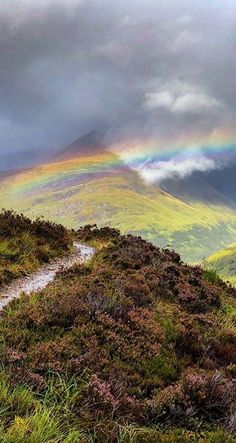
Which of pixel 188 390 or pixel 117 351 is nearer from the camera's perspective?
pixel 188 390

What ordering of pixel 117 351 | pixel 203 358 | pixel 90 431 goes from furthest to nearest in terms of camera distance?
pixel 203 358
pixel 117 351
pixel 90 431

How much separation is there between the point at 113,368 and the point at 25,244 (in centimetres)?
1235

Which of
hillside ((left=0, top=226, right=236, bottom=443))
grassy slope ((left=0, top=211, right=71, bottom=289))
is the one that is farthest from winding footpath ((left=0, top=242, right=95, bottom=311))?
hillside ((left=0, top=226, right=236, bottom=443))

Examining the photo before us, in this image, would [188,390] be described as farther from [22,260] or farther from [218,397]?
[22,260]

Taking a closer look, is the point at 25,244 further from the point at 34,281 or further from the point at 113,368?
the point at 113,368

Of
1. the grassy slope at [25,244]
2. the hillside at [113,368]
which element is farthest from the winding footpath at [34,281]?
the hillside at [113,368]

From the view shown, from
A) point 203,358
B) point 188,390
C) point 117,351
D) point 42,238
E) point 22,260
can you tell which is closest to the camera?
point 188,390

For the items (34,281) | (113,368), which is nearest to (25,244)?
(34,281)

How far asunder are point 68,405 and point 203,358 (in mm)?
3694

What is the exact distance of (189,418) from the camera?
19.4 ft

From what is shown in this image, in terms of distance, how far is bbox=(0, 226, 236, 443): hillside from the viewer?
5.21m

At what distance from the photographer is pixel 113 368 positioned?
681 cm

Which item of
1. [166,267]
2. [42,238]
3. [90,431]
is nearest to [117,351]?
[90,431]

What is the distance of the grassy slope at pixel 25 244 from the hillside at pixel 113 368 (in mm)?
4265
